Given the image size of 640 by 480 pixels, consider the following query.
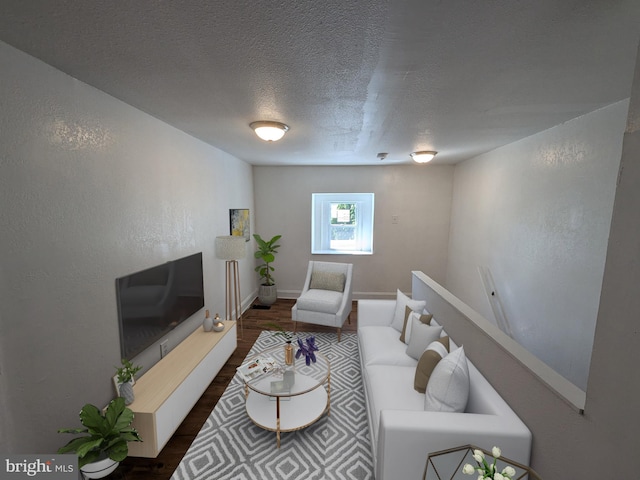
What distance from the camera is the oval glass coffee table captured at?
208 cm

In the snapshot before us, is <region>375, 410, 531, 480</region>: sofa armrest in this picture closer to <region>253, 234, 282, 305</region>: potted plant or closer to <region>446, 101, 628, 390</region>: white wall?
<region>446, 101, 628, 390</region>: white wall

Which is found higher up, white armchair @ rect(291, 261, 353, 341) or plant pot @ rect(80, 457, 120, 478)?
white armchair @ rect(291, 261, 353, 341)

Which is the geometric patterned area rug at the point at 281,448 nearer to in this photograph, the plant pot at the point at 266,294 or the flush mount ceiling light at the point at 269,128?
the plant pot at the point at 266,294

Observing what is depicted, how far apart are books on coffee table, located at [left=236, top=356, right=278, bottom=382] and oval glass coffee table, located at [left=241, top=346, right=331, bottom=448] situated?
3cm

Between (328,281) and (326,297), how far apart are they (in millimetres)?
357

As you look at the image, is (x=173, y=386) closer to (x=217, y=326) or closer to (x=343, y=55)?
(x=217, y=326)

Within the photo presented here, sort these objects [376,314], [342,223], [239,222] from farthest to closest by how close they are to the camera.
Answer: [342,223], [239,222], [376,314]

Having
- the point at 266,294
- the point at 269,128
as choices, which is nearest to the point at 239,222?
the point at 266,294

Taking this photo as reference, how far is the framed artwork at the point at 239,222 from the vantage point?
13.5ft

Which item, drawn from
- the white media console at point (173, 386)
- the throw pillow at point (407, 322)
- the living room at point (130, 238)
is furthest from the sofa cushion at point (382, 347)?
the white media console at point (173, 386)

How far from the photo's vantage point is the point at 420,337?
2.36 meters

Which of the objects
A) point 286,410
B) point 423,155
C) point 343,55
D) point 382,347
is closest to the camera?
point 343,55

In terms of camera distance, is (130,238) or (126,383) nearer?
(126,383)

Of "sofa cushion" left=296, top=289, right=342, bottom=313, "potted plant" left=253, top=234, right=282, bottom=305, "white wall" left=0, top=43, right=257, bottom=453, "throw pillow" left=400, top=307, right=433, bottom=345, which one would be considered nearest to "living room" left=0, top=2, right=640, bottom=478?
"white wall" left=0, top=43, right=257, bottom=453
